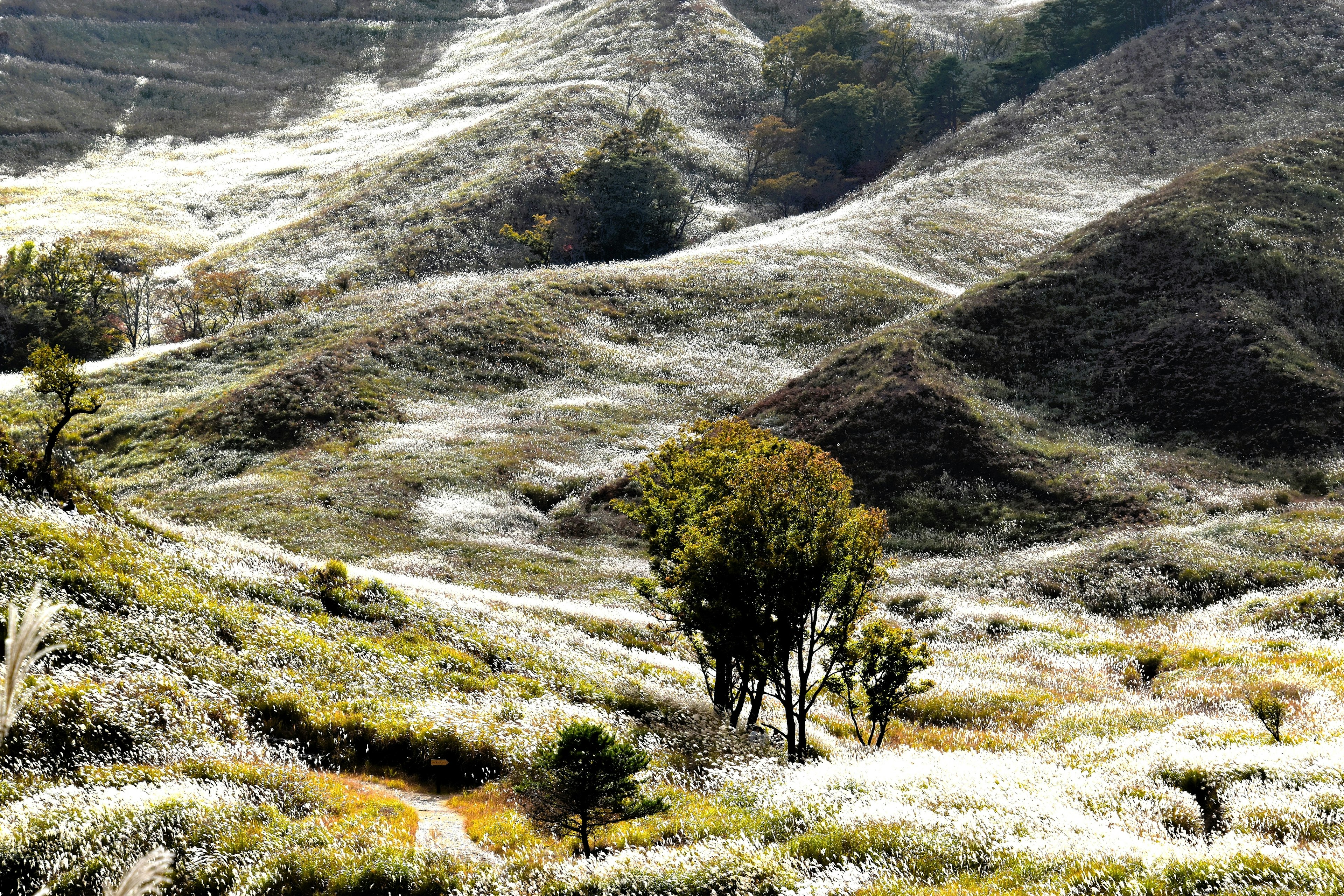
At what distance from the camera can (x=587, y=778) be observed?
1047cm

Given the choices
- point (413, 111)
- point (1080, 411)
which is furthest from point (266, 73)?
point (1080, 411)

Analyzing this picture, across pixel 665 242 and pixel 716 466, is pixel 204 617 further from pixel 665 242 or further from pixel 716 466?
pixel 665 242

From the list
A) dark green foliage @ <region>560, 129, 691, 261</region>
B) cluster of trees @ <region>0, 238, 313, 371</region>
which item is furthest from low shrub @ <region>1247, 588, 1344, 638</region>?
dark green foliage @ <region>560, 129, 691, 261</region>

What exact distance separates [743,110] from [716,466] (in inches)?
4913

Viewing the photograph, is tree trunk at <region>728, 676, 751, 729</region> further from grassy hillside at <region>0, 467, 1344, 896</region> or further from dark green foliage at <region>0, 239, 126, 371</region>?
dark green foliage at <region>0, 239, 126, 371</region>

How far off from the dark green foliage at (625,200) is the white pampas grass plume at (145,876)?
286 feet

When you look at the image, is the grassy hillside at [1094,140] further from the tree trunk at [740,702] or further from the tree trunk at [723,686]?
→ the tree trunk at [740,702]

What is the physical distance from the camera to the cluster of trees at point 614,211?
86125mm

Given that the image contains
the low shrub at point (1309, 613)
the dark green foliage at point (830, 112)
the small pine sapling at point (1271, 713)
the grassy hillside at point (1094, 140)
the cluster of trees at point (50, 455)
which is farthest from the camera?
the dark green foliage at point (830, 112)

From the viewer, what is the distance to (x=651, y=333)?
65500 mm

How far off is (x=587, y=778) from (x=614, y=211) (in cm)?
8154

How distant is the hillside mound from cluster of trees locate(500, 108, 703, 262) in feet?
138

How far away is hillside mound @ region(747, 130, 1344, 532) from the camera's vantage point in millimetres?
39062

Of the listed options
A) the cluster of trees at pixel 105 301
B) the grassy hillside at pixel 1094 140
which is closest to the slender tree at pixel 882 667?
the grassy hillside at pixel 1094 140
